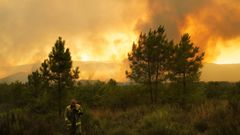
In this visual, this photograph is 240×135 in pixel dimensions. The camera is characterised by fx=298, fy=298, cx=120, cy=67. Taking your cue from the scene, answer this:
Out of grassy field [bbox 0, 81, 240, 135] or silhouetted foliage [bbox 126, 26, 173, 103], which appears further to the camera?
silhouetted foliage [bbox 126, 26, 173, 103]

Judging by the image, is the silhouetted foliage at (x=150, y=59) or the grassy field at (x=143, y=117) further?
the silhouetted foliage at (x=150, y=59)

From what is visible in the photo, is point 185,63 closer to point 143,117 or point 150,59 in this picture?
point 150,59

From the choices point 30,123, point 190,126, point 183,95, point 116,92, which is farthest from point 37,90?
point 190,126

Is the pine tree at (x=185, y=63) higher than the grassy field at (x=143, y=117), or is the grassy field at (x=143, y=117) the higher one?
the pine tree at (x=185, y=63)

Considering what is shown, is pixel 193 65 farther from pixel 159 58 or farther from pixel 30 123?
pixel 30 123

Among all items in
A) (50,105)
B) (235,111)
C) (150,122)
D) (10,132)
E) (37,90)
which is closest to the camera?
(10,132)

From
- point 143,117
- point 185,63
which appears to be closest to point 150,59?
point 185,63

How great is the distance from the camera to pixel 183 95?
1211 inches

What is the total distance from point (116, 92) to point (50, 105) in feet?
33.2

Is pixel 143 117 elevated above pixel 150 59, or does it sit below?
below

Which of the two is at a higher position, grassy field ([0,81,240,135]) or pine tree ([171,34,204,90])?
pine tree ([171,34,204,90])

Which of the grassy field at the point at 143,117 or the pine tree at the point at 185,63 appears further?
the pine tree at the point at 185,63

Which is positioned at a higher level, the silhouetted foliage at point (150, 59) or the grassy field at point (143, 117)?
the silhouetted foliage at point (150, 59)

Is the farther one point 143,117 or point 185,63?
point 185,63
